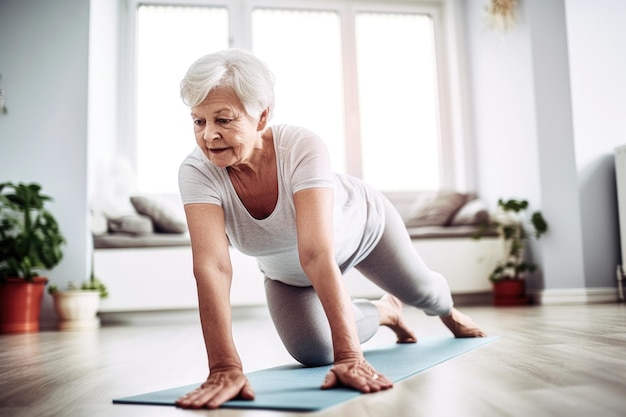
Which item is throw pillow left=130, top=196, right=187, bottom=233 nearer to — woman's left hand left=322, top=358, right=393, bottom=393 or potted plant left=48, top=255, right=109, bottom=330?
potted plant left=48, top=255, right=109, bottom=330

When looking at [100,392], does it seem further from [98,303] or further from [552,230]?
[552,230]

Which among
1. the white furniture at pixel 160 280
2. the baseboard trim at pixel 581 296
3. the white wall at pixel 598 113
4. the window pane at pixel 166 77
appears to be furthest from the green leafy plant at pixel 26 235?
the white wall at pixel 598 113

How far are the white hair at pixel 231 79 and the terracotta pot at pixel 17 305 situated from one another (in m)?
2.57

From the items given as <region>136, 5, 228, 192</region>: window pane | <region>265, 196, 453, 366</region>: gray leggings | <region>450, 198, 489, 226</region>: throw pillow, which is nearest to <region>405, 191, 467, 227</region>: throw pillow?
<region>450, 198, 489, 226</region>: throw pillow

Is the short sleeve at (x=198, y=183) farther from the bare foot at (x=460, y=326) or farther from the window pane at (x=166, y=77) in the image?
the window pane at (x=166, y=77)

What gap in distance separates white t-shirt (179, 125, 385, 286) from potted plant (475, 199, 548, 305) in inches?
102

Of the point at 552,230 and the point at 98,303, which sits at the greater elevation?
the point at 552,230

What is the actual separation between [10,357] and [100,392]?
995mm

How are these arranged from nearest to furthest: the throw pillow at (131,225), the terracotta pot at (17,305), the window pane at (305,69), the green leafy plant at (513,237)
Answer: the terracotta pot at (17,305) → the throw pillow at (131,225) → the green leafy plant at (513,237) → the window pane at (305,69)

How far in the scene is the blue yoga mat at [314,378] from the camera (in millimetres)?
1080

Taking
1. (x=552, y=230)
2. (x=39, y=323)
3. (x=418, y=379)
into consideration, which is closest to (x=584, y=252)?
(x=552, y=230)

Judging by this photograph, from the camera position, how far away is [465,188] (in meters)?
4.87

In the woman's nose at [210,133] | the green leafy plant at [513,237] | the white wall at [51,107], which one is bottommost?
the green leafy plant at [513,237]

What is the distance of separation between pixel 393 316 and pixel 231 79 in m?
1.06
